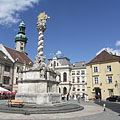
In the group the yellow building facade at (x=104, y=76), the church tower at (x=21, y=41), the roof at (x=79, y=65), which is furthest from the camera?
the church tower at (x=21, y=41)

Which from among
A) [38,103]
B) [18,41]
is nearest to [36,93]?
[38,103]

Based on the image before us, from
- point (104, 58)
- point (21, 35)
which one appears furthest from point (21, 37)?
point (104, 58)

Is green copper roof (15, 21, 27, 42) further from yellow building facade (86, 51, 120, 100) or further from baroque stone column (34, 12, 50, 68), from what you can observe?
baroque stone column (34, 12, 50, 68)

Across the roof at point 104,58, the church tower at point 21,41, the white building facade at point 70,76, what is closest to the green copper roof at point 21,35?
the church tower at point 21,41

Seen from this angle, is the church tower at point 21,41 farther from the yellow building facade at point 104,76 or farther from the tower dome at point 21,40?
the yellow building facade at point 104,76

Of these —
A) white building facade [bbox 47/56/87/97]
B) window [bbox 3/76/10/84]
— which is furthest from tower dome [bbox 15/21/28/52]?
window [bbox 3/76/10/84]

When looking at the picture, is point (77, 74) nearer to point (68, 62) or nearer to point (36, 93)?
point (68, 62)

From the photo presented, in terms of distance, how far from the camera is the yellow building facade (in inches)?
1280

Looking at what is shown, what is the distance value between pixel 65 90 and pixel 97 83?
20758mm

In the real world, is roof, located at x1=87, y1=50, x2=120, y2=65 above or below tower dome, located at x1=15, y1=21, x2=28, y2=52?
below

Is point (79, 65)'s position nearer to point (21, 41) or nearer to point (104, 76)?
point (104, 76)

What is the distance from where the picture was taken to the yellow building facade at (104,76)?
32500 millimetres

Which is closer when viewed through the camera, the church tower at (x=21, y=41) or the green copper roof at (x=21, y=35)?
the church tower at (x=21, y=41)

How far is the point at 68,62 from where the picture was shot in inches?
2240
